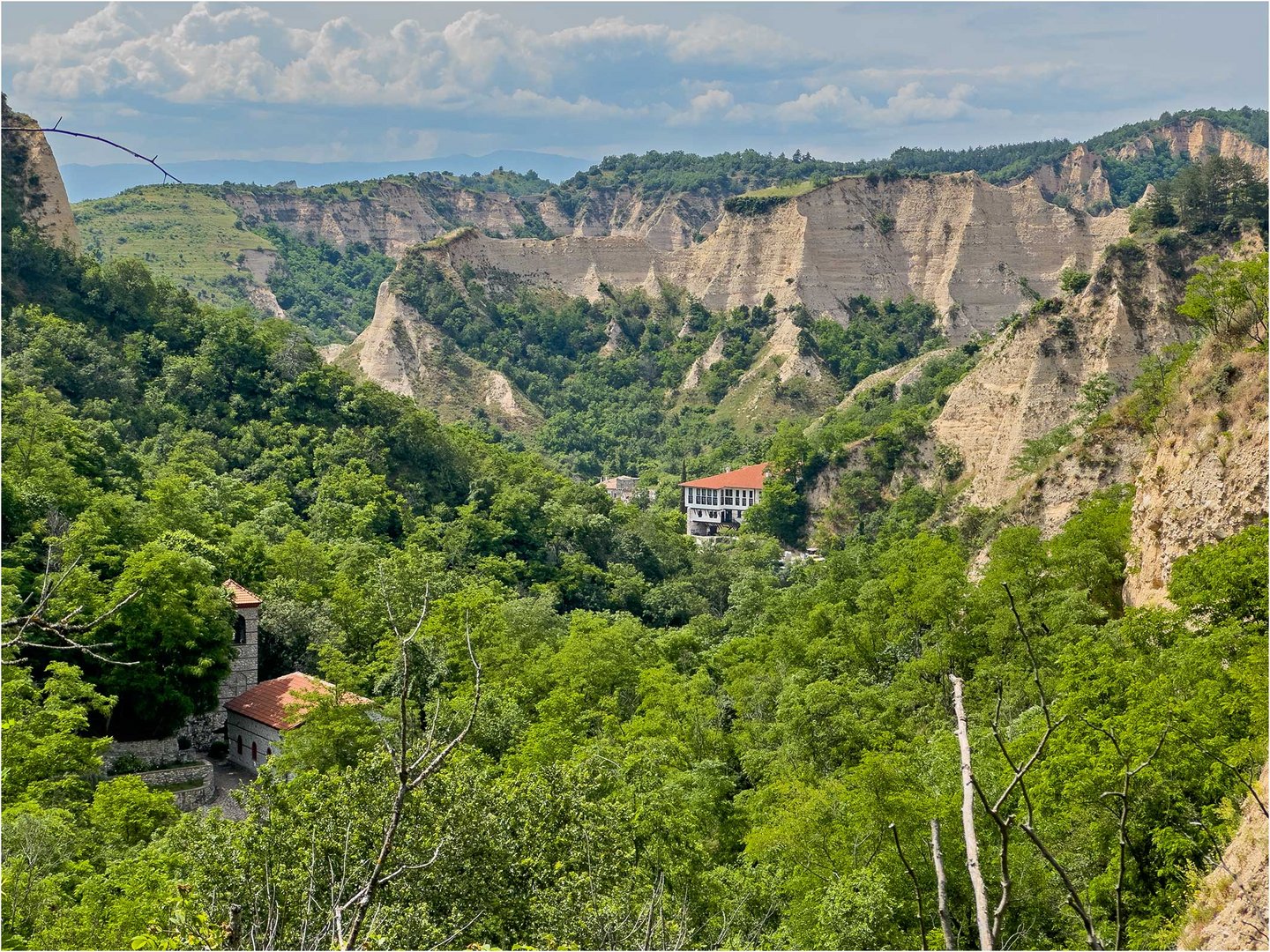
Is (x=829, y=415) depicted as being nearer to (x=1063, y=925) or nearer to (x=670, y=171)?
(x=1063, y=925)

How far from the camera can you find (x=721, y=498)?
263 feet

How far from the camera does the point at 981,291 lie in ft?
390

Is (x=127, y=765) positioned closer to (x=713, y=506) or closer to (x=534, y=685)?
(x=534, y=685)

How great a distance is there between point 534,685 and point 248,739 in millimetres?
7209

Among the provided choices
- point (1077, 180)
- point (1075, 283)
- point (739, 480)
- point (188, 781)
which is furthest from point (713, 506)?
point (1077, 180)

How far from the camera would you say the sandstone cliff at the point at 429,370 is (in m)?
104

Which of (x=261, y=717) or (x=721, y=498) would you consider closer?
(x=261, y=717)

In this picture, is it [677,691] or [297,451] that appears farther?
[297,451]

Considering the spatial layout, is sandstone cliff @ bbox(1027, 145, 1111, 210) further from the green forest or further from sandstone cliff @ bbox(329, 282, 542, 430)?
the green forest

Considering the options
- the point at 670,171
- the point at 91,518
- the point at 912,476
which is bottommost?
the point at 912,476

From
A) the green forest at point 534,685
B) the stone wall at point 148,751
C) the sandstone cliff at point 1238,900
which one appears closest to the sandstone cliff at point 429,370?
the green forest at point 534,685

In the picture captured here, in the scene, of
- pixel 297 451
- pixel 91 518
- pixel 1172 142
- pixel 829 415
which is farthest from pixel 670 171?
pixel 91 518

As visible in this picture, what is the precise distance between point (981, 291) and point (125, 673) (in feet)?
333

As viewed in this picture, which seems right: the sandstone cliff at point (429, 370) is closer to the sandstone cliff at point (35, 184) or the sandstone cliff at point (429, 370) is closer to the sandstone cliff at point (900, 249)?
the sandstone cliff at point (900, 249)
